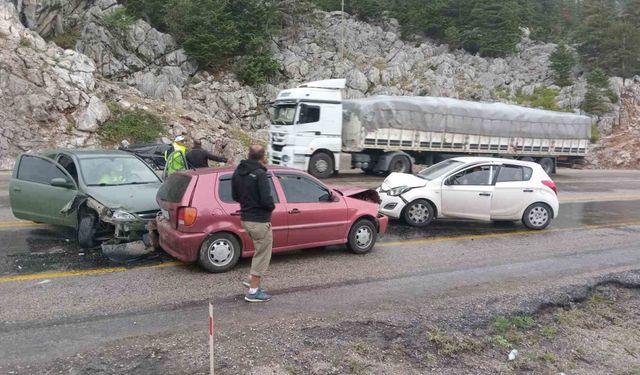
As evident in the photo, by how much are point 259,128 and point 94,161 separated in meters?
27.3

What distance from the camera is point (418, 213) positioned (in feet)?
35.0

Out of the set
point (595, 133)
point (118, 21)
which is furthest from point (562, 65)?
point (118, 21)

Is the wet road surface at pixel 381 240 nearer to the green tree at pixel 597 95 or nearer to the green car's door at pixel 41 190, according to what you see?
the green car's door at pixel 41 190

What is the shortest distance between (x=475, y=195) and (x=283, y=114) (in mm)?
9952

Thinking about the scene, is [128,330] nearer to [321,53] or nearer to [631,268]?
[631,268]

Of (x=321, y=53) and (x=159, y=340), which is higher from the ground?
(x=321, y=53)

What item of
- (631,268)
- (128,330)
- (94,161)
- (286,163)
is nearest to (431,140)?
(286,163)

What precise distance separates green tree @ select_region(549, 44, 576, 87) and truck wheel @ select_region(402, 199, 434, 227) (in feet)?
148

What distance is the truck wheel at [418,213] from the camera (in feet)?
34.9

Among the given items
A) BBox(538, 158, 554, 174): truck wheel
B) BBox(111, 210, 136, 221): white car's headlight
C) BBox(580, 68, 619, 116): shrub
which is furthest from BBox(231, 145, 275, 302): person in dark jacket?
BBox(580, 68, 619, 116): shrub

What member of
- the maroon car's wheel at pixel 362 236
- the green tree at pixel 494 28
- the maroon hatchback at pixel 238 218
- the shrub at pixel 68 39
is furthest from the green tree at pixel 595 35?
the maroon hatchback at pixel 238 218

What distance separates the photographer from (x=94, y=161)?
29.1ft

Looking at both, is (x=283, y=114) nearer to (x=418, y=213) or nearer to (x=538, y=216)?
(x=418, y=213)

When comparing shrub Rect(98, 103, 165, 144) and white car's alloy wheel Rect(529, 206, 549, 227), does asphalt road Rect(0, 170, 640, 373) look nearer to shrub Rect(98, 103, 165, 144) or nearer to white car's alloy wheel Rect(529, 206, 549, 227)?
white car's alloy wheel Rect(529, 206, 549, 227)
